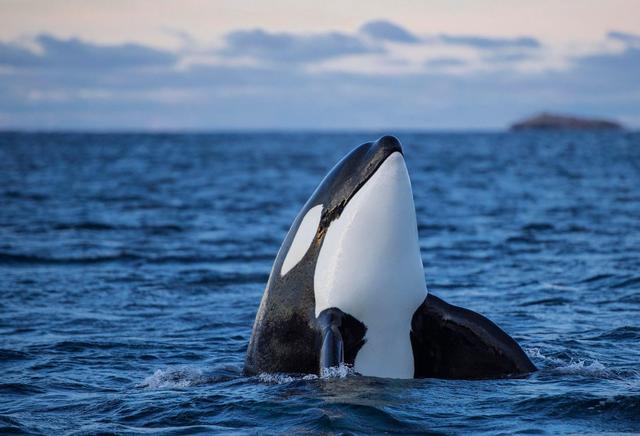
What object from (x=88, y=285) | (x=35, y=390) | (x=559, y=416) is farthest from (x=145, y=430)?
(x=88, y=285)

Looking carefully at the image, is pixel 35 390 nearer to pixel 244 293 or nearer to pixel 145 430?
pixel 145 430

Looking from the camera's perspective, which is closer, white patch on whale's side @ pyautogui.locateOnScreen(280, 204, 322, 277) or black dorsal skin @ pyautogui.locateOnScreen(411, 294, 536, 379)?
black dorsal skin @ pyautogui.locateOnScreen(411, 294, 536, 379)

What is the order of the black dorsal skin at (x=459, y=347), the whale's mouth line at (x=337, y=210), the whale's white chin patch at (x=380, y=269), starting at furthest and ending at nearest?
the black dorsal skin at (x=459, y=347) < the whale's mouth line at (x=337, y=210) < the whale's white chin patch at (x=380, y=269)

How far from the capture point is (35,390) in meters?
9.34

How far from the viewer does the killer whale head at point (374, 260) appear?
27.6ft

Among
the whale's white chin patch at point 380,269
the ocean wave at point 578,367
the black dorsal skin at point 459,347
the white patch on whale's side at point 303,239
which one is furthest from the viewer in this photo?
the ocean wave at point 578,367

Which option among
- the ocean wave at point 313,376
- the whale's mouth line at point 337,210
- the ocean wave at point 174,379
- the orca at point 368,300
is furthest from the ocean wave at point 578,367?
the ocean wave at point 174,379

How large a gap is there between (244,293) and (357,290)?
705 cm

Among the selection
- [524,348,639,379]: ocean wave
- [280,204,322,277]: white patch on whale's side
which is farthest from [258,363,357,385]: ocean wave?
[524,348,639,379]: ocean wave

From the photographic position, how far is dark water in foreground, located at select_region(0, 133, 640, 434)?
7.93 metres

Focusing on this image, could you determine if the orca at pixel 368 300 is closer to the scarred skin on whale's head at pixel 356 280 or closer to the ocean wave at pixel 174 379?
the scarred skin on whale's head at pixel 356 280

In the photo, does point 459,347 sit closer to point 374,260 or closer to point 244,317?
point 374,260

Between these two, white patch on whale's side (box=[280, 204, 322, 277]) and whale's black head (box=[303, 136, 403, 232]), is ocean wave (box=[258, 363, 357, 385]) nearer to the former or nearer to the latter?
white patch on whale's side (box=[280, 204, 322, 277])

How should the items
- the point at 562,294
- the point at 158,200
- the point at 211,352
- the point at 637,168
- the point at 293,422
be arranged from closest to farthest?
the point at 293,422 < the point at 211,352 < the point at 562,294 < the point at 158,200 < the point at 637,168
